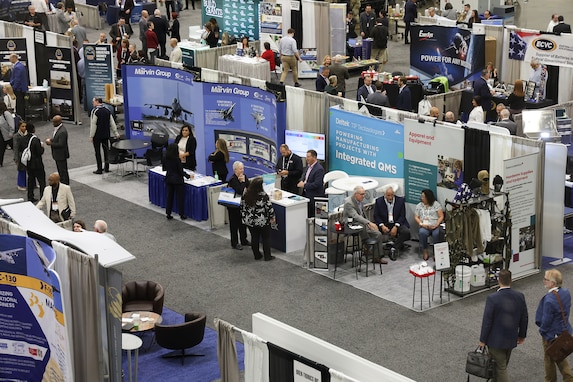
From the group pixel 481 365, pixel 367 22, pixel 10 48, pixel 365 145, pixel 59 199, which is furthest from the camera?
pixel 367 22

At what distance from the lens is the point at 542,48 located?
68.9 ft

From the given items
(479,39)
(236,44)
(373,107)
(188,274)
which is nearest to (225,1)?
(236,44)

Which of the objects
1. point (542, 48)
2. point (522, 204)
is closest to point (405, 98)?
point (542, 48)

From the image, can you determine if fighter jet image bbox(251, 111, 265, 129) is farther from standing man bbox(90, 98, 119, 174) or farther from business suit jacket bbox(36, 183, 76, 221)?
business suit jacket bbox(36, 183, 76, 221)

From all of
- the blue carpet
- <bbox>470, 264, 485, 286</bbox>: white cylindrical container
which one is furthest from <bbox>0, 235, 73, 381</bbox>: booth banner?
<bbox>470, 264, 485, 286</bbox>: white cylindrical container

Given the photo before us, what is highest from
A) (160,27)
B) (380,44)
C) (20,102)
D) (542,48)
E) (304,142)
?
(160,27)

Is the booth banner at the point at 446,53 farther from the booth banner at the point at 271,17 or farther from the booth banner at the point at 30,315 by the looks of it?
the booth banner at the point at 30,315

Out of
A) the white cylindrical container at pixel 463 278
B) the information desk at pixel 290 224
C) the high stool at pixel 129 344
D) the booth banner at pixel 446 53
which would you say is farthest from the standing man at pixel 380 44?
→ the high stool at pixel 129 344

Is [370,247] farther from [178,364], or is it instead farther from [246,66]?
[246,66]

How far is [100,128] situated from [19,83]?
4.51 m

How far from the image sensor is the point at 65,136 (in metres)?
17.0

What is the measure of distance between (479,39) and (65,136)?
9206mm

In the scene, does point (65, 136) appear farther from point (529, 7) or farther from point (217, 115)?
point (529, 7)

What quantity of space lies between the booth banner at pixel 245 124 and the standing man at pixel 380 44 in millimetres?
8653
